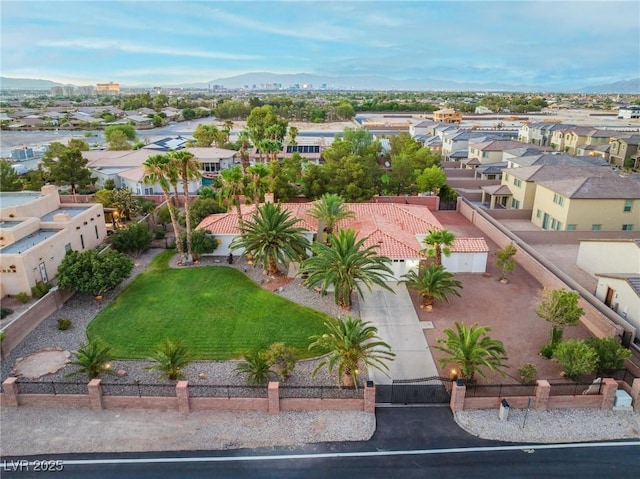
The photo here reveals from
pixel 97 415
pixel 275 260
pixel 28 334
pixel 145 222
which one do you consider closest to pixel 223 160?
pixel 145 222

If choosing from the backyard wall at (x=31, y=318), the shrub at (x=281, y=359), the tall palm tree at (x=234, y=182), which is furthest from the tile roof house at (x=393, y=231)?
the backyard wall at (x=31, y=318)

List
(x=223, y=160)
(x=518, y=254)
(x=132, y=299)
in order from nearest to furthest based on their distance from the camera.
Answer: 1. (x=132, y=299)
2. (x=518, y=254)
3. (x=223, y=160)

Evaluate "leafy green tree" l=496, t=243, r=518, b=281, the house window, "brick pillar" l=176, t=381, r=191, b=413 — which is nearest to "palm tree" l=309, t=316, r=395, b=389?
"brick pillar" l=176, t=381, r=191, b=413

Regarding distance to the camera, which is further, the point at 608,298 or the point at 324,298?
the point at 324,298

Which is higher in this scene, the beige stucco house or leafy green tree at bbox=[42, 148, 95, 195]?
leafy green tree at bbox=[42, 148, 95, 195]

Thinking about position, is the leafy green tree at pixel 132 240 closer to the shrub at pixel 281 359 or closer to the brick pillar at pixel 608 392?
the shrub at pixel 281 359

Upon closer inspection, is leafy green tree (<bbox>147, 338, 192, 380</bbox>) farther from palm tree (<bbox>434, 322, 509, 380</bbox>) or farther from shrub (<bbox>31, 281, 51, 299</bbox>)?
palm tree (<bbox>434, 322, 509, 380</bbox>)

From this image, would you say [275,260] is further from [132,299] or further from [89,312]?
[89,312]
